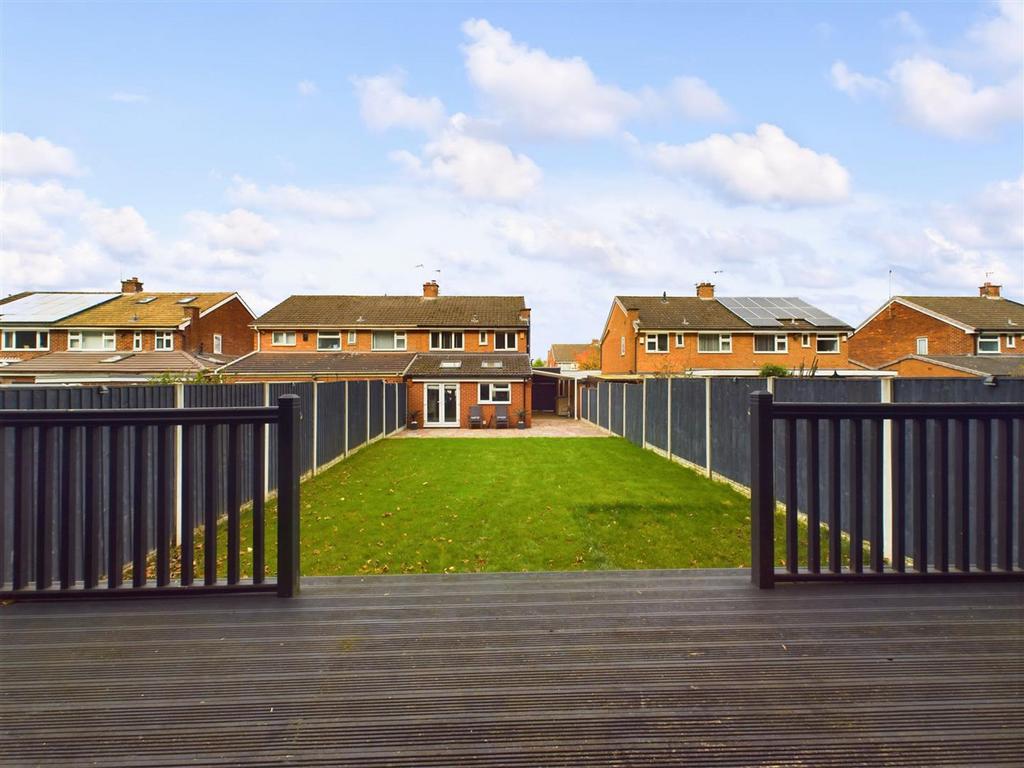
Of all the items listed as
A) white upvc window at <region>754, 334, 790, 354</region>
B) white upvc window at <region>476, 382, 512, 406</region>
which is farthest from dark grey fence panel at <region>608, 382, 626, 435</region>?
white upvc window at <region>754, 334, 790, 354</region>

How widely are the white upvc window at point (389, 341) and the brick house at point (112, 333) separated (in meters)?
9.66

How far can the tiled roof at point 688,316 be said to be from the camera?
3278cm

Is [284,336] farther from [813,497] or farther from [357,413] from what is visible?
[813,497]

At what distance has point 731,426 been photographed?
387 inches

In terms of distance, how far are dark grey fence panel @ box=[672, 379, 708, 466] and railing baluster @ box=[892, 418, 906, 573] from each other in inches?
337

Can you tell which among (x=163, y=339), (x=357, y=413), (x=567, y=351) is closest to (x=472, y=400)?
(x=357, y=413)

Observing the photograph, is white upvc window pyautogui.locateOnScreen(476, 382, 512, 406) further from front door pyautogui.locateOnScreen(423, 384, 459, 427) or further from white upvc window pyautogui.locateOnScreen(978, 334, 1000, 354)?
white upvc window pyautogui.locateOnScreen(978, 334, 1000, 354)

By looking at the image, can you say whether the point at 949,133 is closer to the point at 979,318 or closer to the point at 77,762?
the point at 77,762

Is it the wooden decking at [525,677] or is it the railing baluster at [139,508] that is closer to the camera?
the wooden decking at [525,677]

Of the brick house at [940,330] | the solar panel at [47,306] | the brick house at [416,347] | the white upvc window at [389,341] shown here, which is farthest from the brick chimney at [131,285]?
the brick house at [940,330]

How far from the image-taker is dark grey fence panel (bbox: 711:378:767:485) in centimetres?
920

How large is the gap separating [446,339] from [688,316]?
16.0 meters

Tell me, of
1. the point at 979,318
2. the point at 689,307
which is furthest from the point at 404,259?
the point at 979,318

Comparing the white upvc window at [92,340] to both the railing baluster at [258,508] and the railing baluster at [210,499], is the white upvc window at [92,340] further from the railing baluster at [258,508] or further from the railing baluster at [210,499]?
the railing baluster at [258,508]
